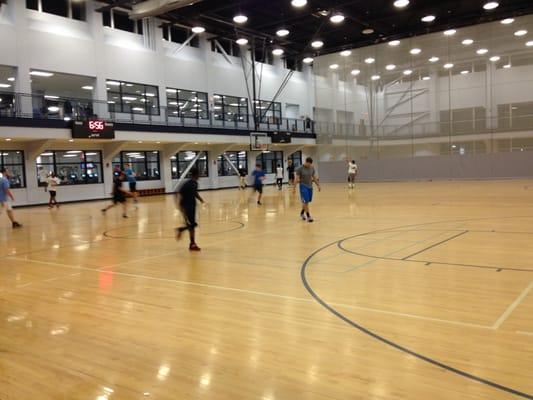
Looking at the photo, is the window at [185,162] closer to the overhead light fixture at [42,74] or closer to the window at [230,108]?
the window at [230,108]

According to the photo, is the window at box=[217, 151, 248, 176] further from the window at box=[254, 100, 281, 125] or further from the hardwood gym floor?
the hardwood gym floor

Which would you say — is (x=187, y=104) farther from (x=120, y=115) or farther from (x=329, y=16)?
(x=329, y=16)

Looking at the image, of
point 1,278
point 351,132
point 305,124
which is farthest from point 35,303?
point 305,124

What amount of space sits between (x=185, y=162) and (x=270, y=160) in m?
9.82

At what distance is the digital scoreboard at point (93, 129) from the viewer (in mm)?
23781

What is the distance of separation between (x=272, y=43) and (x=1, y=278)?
31.8 meters

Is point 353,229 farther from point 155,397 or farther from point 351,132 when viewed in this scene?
point 351,132

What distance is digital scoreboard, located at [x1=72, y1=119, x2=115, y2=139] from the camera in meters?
23.8

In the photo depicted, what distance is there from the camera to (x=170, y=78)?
1242 inches

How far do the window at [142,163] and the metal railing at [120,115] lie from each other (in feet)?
7.82

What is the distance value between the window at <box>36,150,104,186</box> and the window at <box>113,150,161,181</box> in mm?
1509

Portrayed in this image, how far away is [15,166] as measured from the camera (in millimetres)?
24406

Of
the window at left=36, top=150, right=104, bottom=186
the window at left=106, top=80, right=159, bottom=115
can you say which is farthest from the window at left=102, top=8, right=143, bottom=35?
the window at left=36, top=150, right=104, bottom=186

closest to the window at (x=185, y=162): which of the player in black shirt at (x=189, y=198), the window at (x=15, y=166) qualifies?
the window at (x=15, y=166)
